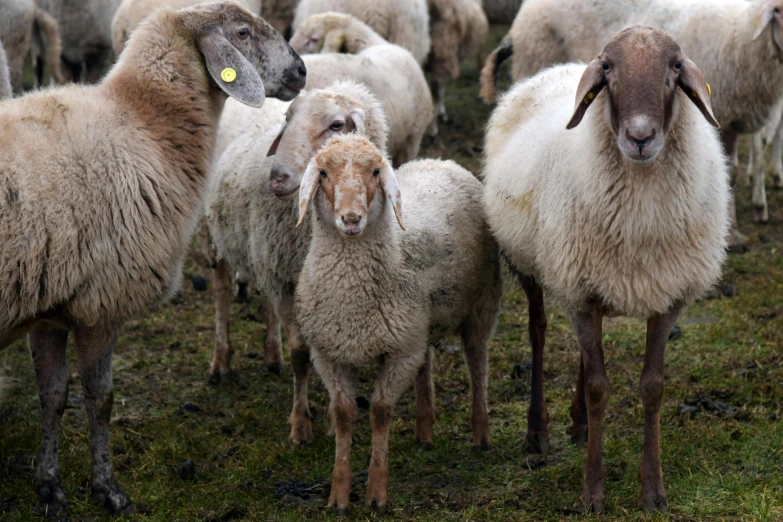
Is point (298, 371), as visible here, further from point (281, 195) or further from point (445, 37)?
point (445, 37)

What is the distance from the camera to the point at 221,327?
6391 millimetres

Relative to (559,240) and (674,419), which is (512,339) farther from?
(559,240)

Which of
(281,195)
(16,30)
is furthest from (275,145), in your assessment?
(16,30)

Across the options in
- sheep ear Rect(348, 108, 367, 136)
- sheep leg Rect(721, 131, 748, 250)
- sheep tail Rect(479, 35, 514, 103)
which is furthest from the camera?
sheep tail Rect(479, 35, 514, 103)

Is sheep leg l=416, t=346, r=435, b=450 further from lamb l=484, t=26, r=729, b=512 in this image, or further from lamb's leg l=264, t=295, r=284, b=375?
lamb's leg l=264, t=295, r=284, b=375

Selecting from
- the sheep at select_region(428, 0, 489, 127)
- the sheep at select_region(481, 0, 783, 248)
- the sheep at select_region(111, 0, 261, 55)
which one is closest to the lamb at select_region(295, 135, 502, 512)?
the sheep at select_region(481, 0, 783, 248)

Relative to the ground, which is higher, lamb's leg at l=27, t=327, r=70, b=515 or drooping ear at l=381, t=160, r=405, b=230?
drooping ear at l=381, t=160, r=405, b=230

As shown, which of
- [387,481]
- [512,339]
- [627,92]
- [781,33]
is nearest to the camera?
[627,92]

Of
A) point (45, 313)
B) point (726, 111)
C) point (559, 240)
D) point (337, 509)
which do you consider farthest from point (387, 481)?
point (726, 111)

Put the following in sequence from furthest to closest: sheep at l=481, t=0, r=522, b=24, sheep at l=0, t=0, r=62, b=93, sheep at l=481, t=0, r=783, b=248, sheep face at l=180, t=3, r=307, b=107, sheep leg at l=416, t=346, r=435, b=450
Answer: sheep at l=481, t=0, r=522, b=24 → sheep at l=0, t=0, r=62, b=93 → sheep at l=481, t=0, r=783, b=248 → sheep leg at l=416, t=346, r=435, b=450 → sheep face at l=180, t=3, r=307, b=107

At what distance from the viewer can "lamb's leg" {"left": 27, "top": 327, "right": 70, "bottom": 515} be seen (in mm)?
4699

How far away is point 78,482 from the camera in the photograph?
4.90m

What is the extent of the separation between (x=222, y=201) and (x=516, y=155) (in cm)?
179

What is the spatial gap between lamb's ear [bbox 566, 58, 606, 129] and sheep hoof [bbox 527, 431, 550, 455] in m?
1.71
